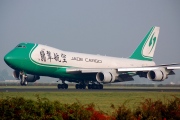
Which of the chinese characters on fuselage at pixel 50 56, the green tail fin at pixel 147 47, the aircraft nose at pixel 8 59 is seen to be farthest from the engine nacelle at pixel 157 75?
the aircraft nose at pixel 8 59

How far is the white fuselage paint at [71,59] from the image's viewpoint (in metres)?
55.7

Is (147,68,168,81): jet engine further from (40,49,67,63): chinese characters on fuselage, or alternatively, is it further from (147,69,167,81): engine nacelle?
(40,49,67,63): chinese characters on fuselage

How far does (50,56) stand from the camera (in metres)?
56.5

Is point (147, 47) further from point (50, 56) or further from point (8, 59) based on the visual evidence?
point (8, 59)

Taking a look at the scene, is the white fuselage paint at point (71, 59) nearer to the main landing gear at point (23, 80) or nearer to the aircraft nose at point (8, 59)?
the main landing gear at point (23, 80)

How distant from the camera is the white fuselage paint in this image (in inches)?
2191

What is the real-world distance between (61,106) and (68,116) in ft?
1.92

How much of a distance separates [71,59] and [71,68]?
43.3 inches

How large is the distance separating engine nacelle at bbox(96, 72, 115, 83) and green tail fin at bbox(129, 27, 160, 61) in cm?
1306

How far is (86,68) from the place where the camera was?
5994cm

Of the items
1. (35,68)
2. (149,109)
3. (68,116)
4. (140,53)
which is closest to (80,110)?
(68,116)

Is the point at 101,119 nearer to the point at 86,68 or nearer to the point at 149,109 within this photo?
the point at 149,109

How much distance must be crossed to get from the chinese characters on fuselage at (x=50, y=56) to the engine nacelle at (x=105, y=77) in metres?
4.34

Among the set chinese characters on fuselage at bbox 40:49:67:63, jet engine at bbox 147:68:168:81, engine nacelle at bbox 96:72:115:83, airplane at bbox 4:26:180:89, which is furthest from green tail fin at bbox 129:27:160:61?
chinese characters on fuselage at bbox 40:49:67:63
